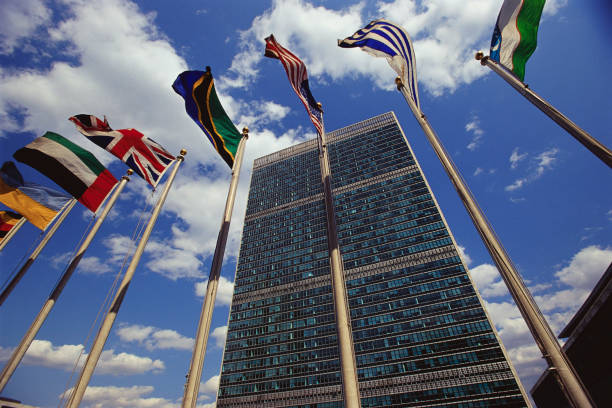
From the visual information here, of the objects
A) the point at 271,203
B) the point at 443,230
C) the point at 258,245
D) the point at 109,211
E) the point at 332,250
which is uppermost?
the point at 271,203

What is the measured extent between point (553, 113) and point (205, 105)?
16.0 metres

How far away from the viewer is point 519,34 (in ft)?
46.2

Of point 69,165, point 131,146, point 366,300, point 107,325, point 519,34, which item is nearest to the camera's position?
point 107,325

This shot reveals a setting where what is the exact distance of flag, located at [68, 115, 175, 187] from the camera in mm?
16812

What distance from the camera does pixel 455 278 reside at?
85562mm

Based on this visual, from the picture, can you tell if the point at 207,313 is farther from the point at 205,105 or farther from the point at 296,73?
the point at 296,73

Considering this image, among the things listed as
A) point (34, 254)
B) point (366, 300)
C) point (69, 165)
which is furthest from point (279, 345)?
point (69, 165)

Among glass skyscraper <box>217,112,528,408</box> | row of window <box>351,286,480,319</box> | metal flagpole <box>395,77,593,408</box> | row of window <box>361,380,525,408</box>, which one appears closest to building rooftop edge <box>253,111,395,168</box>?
glass skyscraper <box>217,112,528,408</box>

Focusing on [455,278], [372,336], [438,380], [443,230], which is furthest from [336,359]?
[443,230]

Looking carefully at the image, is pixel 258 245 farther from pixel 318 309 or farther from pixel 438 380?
pixel 438 380

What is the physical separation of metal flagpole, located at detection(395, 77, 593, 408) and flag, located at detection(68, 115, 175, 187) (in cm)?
1562

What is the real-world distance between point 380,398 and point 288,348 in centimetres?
3092

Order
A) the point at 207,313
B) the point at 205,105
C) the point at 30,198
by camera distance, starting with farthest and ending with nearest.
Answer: the point at 30,198 → the point at 205,105 → the point at 207,313

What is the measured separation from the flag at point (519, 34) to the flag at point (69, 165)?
73.0ft
